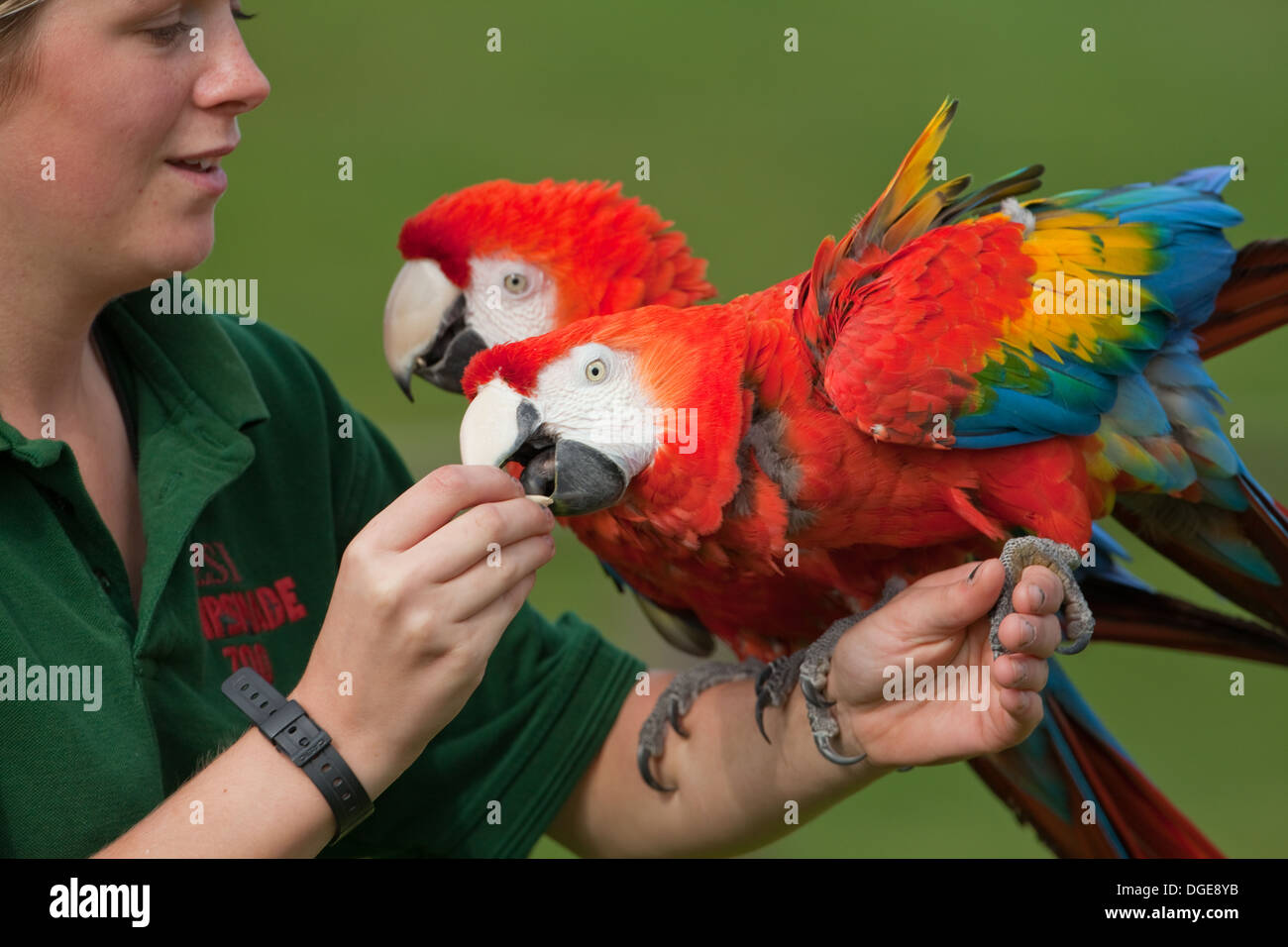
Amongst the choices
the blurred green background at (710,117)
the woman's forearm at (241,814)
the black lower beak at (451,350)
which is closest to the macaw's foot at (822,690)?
the woman's forearm at (241,814)

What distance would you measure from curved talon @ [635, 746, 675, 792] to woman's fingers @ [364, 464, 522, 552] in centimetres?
46

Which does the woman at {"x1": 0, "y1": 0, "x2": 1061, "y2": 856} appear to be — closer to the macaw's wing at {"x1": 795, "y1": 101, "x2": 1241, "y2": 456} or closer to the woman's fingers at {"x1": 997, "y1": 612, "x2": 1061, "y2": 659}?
the woman's fingers at {"x1": 997, "y1": 612, "x2": 1061, "y2": 659}

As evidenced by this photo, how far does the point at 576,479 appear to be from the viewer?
931 mm

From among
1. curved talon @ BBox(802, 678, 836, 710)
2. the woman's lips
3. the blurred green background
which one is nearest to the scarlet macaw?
curved talon @ BBox(802, 678, 836, 710)

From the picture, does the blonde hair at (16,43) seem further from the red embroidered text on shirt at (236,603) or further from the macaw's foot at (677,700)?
the macaw's foot at (677,700)

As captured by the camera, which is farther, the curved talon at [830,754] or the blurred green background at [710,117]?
the blurred green background at [710,117]

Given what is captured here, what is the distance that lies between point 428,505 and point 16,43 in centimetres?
41

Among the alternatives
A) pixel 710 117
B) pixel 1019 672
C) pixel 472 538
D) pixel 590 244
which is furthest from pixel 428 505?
pixel 710 117

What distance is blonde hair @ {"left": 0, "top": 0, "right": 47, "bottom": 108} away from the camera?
0.77 m

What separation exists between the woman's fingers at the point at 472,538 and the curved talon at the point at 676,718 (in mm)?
463

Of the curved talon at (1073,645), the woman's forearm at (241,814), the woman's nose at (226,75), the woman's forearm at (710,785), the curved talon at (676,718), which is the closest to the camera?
the woman's forearm at (241,814)

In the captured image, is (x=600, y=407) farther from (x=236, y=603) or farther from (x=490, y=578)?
(x=236, y=603)

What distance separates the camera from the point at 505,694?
119 centimetres

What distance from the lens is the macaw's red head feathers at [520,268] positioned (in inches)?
56.2
